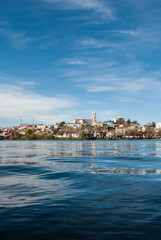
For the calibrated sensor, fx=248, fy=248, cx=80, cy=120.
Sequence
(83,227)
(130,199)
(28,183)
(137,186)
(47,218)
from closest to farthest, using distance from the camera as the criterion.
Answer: (83,227), (47,218), (130,199), (137,186), (28,183)

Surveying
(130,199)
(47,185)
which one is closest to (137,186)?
(130,199)

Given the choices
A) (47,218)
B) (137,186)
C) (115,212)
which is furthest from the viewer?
(137,186)

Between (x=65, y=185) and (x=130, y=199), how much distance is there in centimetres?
496

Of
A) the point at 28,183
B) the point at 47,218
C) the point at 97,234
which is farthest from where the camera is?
the point at 28,183

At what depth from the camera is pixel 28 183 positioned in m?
15.9

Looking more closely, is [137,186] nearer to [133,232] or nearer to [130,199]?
[130,199]

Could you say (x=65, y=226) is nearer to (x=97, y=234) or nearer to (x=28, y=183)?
(x=97, y=234)

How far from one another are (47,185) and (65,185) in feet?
3.64

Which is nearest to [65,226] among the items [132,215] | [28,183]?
[132,215]

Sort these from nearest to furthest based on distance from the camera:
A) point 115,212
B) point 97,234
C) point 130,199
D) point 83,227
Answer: point 97,234 → point 83,227 → point 115,212 → point 130,199

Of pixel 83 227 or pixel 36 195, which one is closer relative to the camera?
pixel 83 227

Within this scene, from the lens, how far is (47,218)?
9.04 meters

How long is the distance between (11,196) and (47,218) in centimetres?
375

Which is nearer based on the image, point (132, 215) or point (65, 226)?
point (65, 226)
